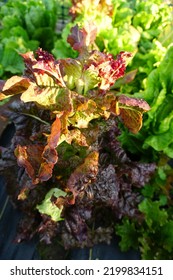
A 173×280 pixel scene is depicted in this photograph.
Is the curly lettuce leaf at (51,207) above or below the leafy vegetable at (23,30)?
below

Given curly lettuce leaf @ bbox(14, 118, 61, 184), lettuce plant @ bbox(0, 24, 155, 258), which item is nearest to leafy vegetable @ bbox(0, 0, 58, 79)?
lettuce plant @ bbox(0, 24, 155, 258)

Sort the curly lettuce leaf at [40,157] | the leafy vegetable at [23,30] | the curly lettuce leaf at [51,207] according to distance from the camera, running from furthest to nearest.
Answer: the leafy vegetable at [23,30] → the curly lettuce leaf at [51,207] → the curly lettuce leaf at [40,157]

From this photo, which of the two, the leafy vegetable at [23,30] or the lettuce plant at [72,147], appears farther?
the leafy vegetable at [23,30]

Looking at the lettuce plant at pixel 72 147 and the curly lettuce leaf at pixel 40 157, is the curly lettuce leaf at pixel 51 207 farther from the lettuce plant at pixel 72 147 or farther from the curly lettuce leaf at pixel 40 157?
the curly lettuce leaf at pixel 40 157

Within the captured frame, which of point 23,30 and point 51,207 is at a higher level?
point 23,30

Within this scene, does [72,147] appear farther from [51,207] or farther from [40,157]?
[51,207]

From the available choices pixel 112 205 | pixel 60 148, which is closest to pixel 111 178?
Answer: pixel 112 205

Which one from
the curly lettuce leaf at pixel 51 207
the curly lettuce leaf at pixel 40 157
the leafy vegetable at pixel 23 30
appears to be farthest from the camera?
the leafy vegetable at pixel 23 30

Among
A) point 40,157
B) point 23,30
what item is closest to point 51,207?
point 40,157

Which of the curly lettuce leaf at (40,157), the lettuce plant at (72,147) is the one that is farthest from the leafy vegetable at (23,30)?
the curly lettuce leaf at (40,157)
